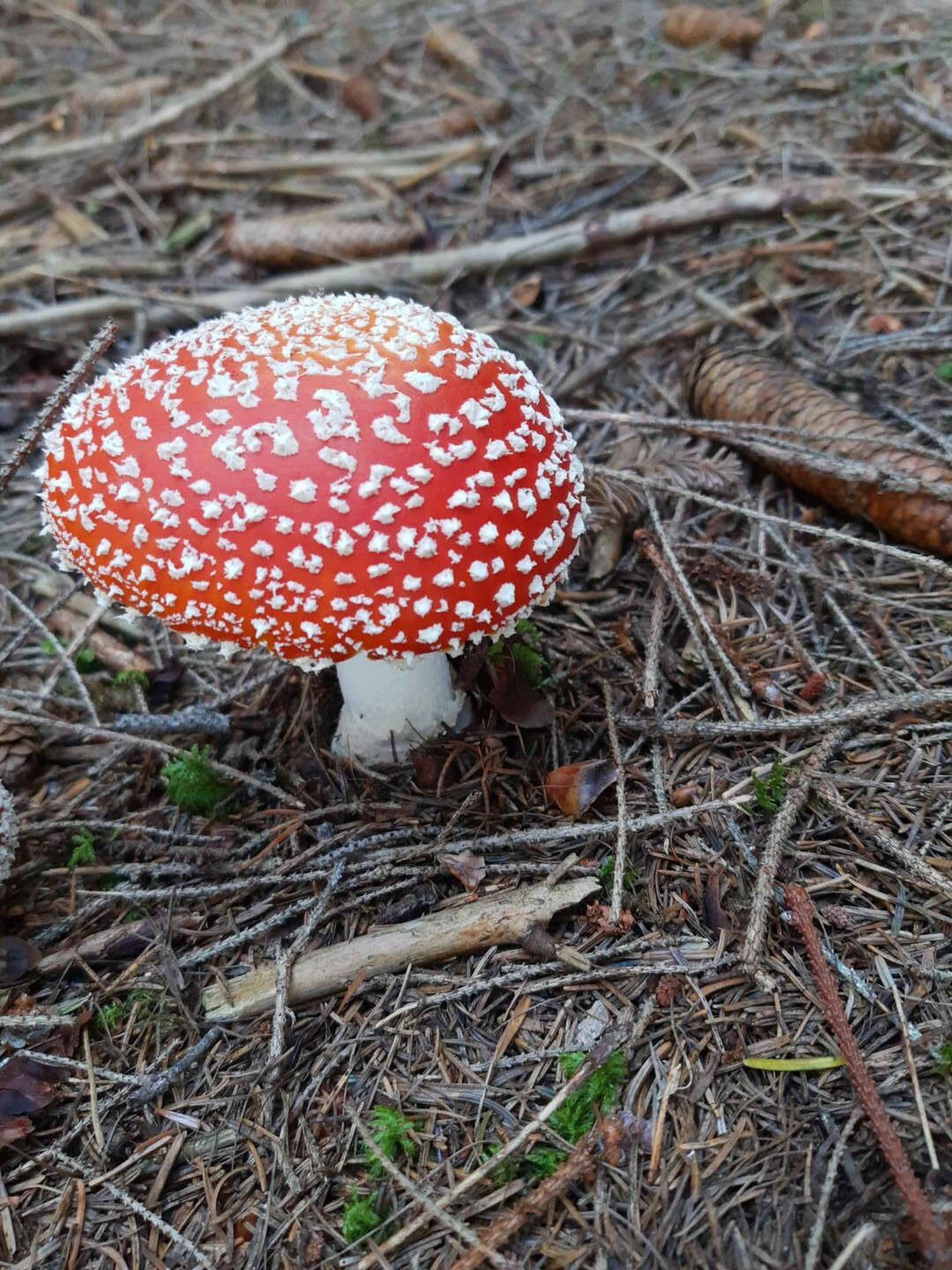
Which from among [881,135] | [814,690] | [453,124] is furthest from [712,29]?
[814,690]

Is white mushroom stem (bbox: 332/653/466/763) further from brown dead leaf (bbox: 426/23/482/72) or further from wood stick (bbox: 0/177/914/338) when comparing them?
brown dead leaf (bbox: 426/23/482/72)

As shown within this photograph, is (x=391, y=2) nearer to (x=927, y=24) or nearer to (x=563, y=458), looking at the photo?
(x=927, y=24)

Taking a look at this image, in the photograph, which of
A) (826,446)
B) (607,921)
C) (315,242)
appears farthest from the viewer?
(315,242)

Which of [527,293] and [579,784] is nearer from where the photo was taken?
[579,784]

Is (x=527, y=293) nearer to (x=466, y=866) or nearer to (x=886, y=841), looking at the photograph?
(x=466, y=866)

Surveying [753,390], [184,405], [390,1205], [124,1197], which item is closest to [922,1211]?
[390,1205]

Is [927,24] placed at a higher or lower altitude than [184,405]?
higher
